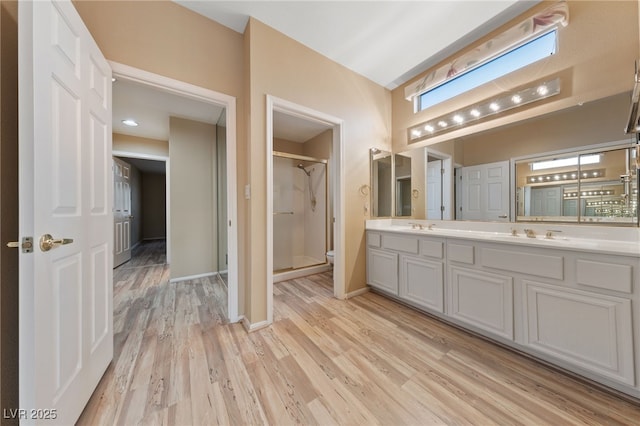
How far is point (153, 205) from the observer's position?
23.6 feet

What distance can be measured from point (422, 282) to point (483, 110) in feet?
5.79

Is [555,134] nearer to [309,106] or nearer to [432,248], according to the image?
[432,248]

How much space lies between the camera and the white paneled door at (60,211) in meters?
0.82

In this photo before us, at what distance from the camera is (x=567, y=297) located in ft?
4.36

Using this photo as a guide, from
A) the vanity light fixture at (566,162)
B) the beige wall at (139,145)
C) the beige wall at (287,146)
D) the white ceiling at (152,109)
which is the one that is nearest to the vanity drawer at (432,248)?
the vanity light fixture at (566,162)

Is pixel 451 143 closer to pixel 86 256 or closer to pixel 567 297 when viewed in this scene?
pixel 567 297

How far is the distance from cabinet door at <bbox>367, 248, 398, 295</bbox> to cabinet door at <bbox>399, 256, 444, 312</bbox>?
9 centimetres

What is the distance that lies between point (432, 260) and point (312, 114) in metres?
1.86

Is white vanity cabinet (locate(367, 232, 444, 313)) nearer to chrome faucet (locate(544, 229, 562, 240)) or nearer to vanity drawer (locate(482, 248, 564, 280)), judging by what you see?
vanity drawer (locate(482, 248, 564, 280))

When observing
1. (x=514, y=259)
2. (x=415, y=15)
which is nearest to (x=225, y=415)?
(x=514, y=259)

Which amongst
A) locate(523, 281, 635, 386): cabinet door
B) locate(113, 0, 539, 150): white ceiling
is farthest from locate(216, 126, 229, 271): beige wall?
locate(523, 281, 635, 386): cabinet door

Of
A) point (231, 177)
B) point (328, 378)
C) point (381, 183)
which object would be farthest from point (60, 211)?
point (381, 183)

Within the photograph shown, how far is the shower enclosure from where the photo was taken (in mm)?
3805

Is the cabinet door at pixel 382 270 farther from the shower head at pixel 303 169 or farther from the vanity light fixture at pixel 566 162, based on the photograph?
the shower head at pixel 303 169
